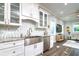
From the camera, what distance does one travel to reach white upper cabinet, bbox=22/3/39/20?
196 centimetres

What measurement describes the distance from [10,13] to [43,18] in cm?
63

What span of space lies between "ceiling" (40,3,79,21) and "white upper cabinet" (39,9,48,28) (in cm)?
14

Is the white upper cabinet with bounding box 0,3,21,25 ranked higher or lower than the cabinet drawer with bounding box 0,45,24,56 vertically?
higher

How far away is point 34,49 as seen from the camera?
6.67 ft

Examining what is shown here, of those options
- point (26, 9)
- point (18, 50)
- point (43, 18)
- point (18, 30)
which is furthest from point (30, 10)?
point (18, 50)

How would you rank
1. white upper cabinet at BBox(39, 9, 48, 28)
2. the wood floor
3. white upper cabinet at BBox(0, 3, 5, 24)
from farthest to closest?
1. white upper cabinet at BBox(39, 9, 48, 28)
2. the wood floor
3. white upper cabinet at BBox(0, 3, 5, 24)

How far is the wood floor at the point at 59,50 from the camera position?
1.92 meters

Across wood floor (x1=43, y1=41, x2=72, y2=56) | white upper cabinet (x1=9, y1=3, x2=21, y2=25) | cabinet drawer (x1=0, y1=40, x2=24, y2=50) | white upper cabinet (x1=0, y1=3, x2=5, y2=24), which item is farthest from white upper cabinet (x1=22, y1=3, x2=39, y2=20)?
wood floor (x1=43, y1=41, x2=72, y2=56)

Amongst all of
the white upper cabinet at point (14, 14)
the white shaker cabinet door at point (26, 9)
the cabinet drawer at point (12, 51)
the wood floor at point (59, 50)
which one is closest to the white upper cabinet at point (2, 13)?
the white upper cabinet at point (14, 14)

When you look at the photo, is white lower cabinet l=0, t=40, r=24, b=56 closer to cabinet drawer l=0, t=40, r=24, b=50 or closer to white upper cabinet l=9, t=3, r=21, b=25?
cabinet drawer l=0, t=40, r=24, b=50

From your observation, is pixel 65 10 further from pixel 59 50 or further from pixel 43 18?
pixel 59 50

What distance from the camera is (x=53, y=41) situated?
2123 millimetres

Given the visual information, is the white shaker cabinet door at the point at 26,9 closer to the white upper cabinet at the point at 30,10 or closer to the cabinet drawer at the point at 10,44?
the white upper cabinet at the point at 30,10

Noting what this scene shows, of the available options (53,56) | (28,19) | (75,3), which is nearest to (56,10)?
(75,3)
